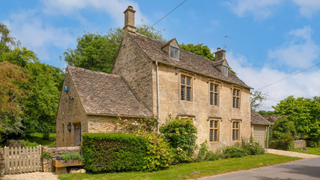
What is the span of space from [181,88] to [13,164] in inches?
420

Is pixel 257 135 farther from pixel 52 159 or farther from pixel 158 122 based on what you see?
pixel 52 159

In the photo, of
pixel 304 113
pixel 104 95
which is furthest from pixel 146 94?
pixel 304 113

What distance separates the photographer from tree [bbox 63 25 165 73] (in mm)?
28562

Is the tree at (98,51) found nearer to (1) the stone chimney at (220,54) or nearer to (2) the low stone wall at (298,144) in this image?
(1) the stone chimney at (220,54)

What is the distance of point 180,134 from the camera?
43.7ft

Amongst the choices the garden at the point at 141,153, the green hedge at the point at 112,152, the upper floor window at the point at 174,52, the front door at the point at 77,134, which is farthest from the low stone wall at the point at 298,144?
the front door at the point at 77,134

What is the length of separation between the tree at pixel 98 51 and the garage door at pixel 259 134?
61.9 feet

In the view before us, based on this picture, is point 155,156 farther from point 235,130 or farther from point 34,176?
point 235,130

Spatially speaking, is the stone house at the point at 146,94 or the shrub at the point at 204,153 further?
the shrub at the point at 204,153

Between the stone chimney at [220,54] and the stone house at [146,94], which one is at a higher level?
the stone chimney at [220,54]

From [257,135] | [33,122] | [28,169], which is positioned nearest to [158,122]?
[28,169]

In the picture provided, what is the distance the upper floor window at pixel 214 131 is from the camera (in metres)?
17.4

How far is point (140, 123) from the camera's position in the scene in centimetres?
1307

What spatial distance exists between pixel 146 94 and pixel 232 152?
30.4 ft
